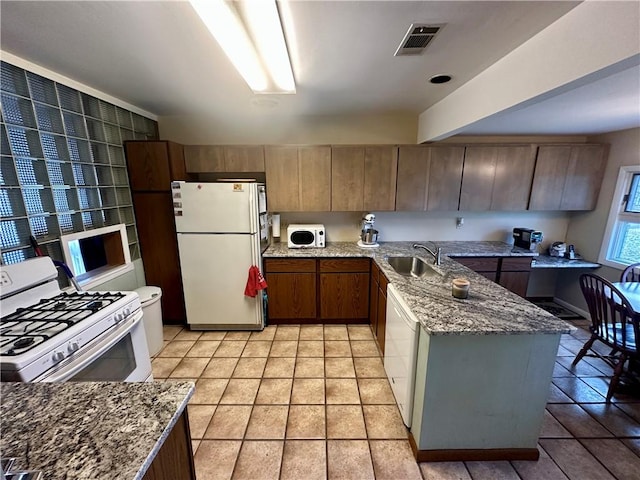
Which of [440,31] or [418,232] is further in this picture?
[418,232]

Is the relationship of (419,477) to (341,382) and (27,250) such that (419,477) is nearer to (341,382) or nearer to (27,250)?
(341,382)

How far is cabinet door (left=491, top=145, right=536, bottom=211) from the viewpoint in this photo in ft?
10.1

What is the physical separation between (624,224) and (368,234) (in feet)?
9.73

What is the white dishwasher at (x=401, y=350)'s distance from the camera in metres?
1.59

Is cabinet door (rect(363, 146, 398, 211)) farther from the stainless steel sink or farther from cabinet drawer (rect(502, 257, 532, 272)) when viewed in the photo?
cabinet drawer (rect(502, 257, 532, 272))

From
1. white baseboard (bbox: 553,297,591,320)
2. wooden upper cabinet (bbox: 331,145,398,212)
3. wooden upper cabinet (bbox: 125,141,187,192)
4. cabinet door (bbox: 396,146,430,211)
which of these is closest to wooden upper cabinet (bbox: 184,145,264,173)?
wooden upper cabinet (bbox: 125,141,187,192)

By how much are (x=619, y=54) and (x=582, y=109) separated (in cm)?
164

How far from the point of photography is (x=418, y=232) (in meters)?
3.56

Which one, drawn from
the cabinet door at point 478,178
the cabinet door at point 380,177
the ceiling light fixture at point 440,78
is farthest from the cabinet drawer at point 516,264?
the ceiling light fixture at point 440,78

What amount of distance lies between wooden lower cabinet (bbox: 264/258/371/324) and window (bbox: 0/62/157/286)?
5.61 feet

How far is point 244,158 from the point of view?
3.03 metres

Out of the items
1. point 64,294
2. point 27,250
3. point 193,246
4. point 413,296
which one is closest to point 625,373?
point 413,296

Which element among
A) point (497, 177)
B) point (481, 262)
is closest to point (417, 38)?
point (497, 177)

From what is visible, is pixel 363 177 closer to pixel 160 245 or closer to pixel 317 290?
pixel 317 290
